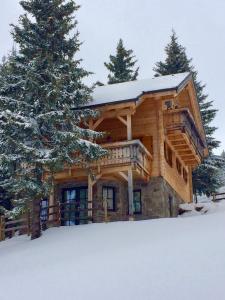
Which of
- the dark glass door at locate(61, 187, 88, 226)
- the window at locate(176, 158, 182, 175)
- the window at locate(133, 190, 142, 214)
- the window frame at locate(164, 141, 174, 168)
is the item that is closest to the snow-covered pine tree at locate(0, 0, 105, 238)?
the dark glass door at locate(61, 187, 88, 226)

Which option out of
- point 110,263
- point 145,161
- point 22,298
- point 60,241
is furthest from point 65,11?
point 22,298

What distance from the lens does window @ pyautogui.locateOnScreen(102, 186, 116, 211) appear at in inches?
977

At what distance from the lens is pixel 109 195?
82.0 ft

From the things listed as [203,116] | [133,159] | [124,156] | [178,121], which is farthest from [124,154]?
[203,116]

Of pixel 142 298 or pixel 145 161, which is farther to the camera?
pixel 145 161

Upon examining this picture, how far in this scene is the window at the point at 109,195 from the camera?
81.5 ft

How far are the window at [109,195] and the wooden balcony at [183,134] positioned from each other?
4836 millimetres

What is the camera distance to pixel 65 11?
22750 mm

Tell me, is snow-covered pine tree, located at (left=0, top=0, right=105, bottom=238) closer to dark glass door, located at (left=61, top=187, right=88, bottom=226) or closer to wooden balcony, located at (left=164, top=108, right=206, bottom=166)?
dark glass door, located at (left=61, top=187, right=88, bottom=226)

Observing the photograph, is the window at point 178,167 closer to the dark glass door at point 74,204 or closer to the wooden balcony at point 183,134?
the wooden balcony at point 183,134

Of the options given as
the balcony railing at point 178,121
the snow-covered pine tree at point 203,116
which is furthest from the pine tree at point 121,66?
the balcony railing at point 178,121

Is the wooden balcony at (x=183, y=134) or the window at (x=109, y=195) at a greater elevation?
the wooden balcony at (x=183, y=134)

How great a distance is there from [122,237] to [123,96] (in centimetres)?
924

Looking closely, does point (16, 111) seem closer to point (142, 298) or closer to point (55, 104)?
point (55, 104)
